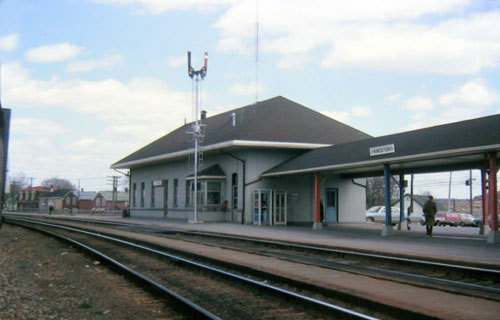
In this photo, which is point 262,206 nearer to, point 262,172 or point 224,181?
point 262,172

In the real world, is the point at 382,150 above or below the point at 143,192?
above

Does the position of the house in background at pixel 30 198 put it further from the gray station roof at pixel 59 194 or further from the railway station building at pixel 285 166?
the railway station building at pixel 285 166

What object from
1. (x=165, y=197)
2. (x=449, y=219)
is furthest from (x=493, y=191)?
(x=449, y=219)

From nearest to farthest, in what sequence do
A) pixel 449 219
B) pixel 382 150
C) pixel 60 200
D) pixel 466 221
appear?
pixel 382 150 < pixel 449 219 < pixel 466 221 < pixel 60 200

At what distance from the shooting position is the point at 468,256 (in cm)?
1310

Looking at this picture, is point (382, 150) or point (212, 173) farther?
point (212, 173)

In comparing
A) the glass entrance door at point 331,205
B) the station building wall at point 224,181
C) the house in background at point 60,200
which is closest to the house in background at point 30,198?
the house in background at point 60,200

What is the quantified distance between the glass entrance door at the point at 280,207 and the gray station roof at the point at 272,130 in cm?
290

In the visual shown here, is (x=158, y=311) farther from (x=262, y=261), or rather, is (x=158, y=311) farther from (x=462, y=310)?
(x=262, y=261)

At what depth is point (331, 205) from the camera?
109 ft

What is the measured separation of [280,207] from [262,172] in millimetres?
2335

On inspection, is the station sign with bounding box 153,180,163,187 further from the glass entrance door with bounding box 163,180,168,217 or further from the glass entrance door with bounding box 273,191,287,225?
the glass entrance door with bounding box 273,191,287,225

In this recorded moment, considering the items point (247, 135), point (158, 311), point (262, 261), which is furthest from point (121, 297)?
point (247, 135)

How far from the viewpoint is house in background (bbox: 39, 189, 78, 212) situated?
116600mm
